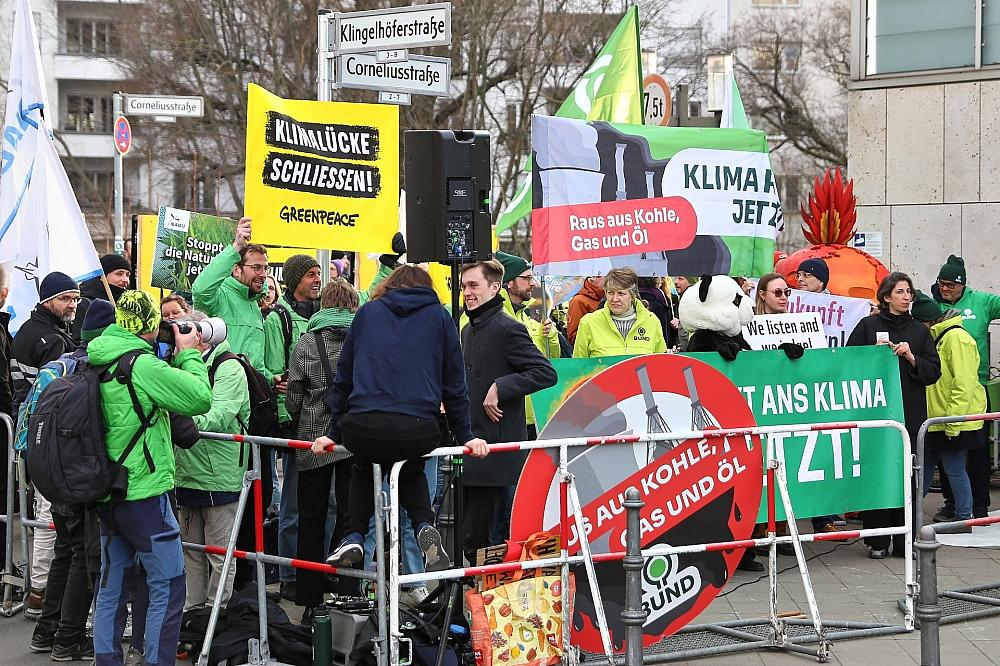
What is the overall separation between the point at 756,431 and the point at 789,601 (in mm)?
1571

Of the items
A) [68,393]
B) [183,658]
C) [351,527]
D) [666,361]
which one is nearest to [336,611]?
[351,527]

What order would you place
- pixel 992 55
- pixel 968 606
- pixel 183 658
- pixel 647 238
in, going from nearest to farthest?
pixel 183 658, pixel 968 606, pixel 647 238, pixel 992 55

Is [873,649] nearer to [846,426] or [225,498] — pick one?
[846,426]

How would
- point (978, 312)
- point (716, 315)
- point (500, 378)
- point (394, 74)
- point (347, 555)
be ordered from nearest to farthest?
point (347, 555)
point (500, 378)
point (716, 315)
point (394, 74)
point (978, 312)

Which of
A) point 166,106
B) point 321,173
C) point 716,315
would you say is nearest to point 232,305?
point 321,173

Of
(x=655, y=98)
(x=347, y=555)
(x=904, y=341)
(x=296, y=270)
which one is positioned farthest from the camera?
(x=655, y=98)

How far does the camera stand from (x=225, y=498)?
7617mm

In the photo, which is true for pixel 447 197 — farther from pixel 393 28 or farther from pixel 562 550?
pixel 393 28

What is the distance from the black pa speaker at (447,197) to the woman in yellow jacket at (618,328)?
1877 millimetres

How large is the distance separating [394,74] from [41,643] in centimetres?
548

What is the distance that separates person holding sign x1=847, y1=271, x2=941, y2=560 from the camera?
9.71m

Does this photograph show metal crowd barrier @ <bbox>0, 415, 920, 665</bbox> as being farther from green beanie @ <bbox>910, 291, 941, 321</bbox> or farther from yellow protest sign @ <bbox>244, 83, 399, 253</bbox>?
yellow protest sign @ <bbox>244, 83, 399, 253</bbox>

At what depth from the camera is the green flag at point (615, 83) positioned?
1480 cm

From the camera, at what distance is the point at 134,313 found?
6465mm
